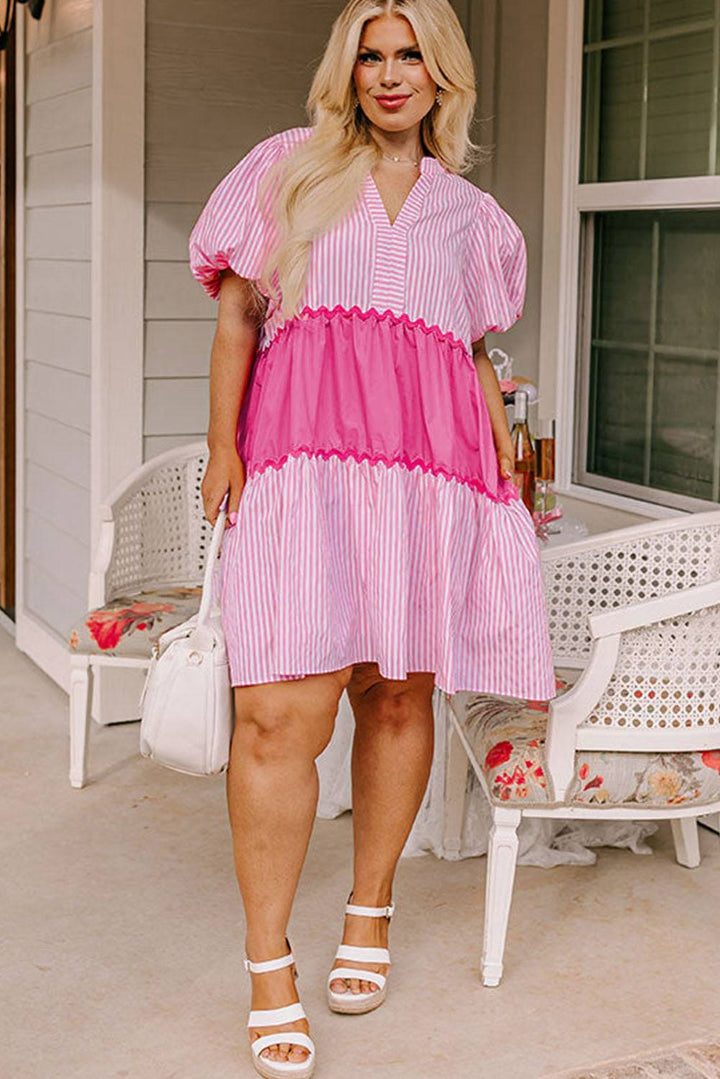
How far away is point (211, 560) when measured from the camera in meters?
2.30

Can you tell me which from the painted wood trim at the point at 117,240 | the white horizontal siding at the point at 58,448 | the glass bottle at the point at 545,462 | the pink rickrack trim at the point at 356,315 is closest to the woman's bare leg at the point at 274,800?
the pink rickrack trim at the point at 356,315

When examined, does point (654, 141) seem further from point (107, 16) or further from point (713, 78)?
point (107, 16)

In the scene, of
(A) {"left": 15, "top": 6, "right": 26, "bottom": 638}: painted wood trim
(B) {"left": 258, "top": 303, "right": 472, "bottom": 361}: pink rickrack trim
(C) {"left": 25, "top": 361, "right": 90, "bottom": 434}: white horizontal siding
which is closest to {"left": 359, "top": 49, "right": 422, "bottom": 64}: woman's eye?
(B) {"left": 258, "top": 303, "right": 472, "bottom": 361}: pink rickrack trim

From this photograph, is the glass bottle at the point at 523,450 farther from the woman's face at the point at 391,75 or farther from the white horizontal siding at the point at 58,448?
the white horizontal siding at the point at 58,448

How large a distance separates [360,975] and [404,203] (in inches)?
47.9

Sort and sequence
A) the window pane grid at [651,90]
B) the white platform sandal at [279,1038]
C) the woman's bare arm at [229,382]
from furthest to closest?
the window pane grid at [651,90] → the woman's bare arm at [229,382] → the white platform sandal at [279,1038]

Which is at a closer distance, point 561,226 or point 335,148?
point 335,148

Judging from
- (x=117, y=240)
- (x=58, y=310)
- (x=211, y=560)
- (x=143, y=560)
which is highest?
(x=117, y=240)

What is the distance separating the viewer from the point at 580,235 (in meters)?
3.67

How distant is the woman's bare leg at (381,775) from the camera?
96.0 inches

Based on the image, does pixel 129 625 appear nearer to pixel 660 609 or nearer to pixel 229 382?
pixel 229 382

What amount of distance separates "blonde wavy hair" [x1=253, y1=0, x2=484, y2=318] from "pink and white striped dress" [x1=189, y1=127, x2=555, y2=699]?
0.03m

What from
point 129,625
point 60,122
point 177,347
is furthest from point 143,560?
point 60,122

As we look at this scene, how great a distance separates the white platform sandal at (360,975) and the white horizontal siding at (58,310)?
1906 mm
